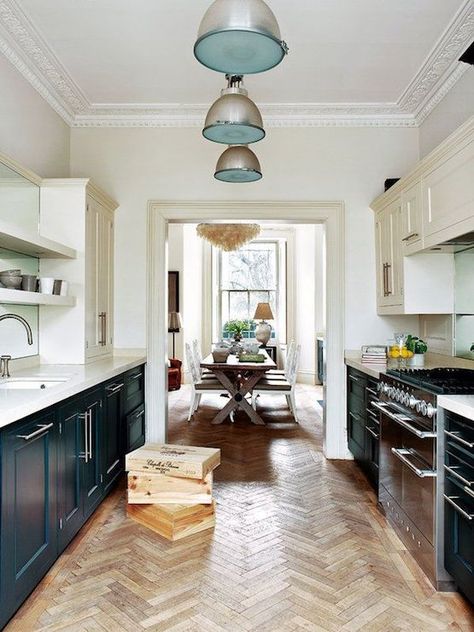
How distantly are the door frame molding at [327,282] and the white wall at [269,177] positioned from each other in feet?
0.25

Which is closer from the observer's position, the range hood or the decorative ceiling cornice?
the range hood

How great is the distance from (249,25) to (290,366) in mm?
4816

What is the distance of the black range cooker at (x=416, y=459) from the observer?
2.29 meters

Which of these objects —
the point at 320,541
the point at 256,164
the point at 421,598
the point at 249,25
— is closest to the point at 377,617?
the point at 421,598

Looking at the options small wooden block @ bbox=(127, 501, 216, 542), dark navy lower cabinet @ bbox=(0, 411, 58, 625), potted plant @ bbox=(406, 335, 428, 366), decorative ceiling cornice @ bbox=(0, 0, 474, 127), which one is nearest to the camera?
dark navy lower cabinet @ bbox=(0, 411, 58, 625)

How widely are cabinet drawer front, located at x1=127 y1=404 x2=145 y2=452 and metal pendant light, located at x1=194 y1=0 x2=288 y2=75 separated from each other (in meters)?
2.86

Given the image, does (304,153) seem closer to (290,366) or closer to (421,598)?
(290,366)

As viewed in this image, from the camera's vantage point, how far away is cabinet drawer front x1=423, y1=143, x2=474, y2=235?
2.76 meters

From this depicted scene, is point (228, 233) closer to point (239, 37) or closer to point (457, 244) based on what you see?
point (457, 244)

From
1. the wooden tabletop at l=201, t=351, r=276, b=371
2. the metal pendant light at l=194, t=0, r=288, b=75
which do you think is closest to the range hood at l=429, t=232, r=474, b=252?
the metal pendant light at l=194, t=0, r=288, b=75

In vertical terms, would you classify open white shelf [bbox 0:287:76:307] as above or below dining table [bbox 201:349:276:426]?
above

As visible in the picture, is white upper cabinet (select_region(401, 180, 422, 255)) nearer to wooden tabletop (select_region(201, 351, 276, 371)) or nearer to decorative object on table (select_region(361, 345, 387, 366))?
decorative object on table (select_region(361, 345, 387, 366))

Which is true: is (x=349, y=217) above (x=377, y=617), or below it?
above

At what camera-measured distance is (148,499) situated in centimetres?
307
